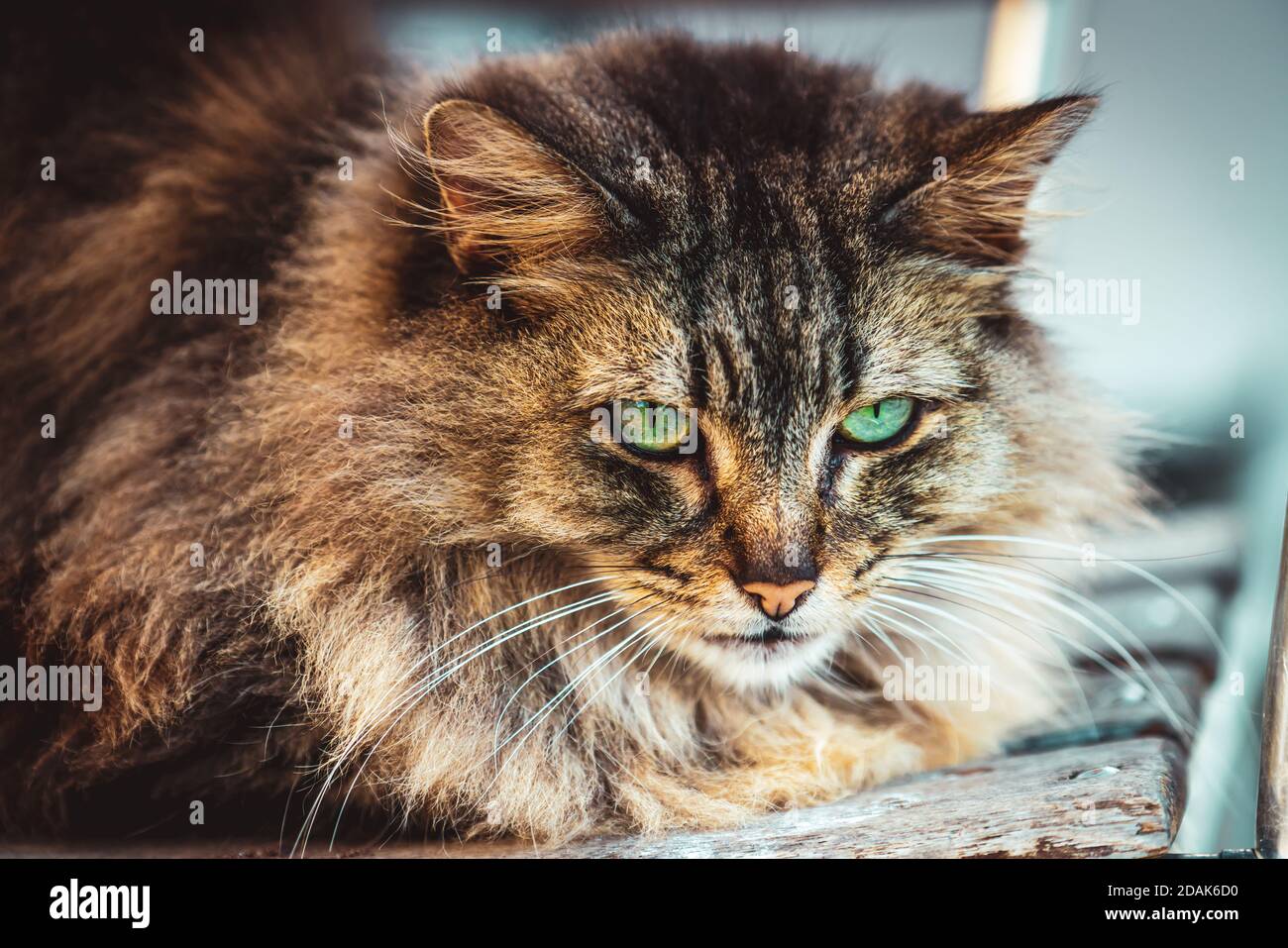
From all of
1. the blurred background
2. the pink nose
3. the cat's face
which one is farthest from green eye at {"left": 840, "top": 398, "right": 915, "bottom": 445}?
the blurred background

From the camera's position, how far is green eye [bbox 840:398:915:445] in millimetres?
1077

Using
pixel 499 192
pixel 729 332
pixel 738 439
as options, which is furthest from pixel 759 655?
pixel 499 192

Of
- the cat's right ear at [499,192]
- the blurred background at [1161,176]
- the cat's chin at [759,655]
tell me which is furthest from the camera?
the blurred background at [1161,176]

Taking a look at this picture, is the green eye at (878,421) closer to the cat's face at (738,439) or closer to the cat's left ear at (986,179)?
the cat's face at (738,439)

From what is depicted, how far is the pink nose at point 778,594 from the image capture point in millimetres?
1000

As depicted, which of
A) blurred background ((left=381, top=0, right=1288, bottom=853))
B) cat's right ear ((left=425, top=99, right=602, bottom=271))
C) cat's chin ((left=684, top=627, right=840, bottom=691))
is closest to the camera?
cat's right ear ((left=425, top=99, right=602, bottom=271))

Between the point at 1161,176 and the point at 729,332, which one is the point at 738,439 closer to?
the point at 729,332

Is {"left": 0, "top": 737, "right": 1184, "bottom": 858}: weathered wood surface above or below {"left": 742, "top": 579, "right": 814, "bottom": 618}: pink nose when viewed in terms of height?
below

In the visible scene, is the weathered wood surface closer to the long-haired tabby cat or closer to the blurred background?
the long-haired tabby cat

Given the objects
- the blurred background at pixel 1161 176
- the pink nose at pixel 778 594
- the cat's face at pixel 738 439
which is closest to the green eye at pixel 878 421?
the cat's face at pixel 738 439

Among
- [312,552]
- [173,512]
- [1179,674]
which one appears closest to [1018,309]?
[1179,674]

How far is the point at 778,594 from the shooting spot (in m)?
1.00

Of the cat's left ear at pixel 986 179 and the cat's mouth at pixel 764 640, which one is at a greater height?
the cat's left ear at pixel 986 179
